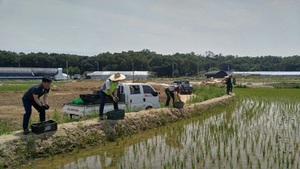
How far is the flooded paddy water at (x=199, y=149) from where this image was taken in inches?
252

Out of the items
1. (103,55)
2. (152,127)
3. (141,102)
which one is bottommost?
(152,127)

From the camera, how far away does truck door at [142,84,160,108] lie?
40.9 ft

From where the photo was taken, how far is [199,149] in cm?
754

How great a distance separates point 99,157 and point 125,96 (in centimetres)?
467

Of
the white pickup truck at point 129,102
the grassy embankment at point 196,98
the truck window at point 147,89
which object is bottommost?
the grassy embankment at point 196,98

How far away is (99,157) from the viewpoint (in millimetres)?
7117

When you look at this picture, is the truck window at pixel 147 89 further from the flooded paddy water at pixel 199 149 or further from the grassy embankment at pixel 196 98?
the grassy embankment at pixel 196 98

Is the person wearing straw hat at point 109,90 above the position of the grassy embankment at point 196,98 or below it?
above

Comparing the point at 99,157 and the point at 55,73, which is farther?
the point at 55,73

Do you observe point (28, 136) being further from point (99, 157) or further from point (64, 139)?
point (99, 157)

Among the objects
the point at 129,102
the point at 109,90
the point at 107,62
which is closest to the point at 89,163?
the point at 109,90

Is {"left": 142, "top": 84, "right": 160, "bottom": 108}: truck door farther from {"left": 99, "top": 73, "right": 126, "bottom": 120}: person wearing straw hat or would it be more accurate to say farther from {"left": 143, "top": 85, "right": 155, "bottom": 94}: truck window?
{"left": 99, "top": 73, "right": 126, "bottom": 120}: person wearing straw hat

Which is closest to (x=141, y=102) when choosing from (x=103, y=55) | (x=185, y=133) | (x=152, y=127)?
(x=152, y=127)

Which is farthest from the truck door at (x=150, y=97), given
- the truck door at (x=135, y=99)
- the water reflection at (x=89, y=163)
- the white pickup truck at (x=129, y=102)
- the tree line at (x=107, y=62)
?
the tree line at (x=107, y=62)
